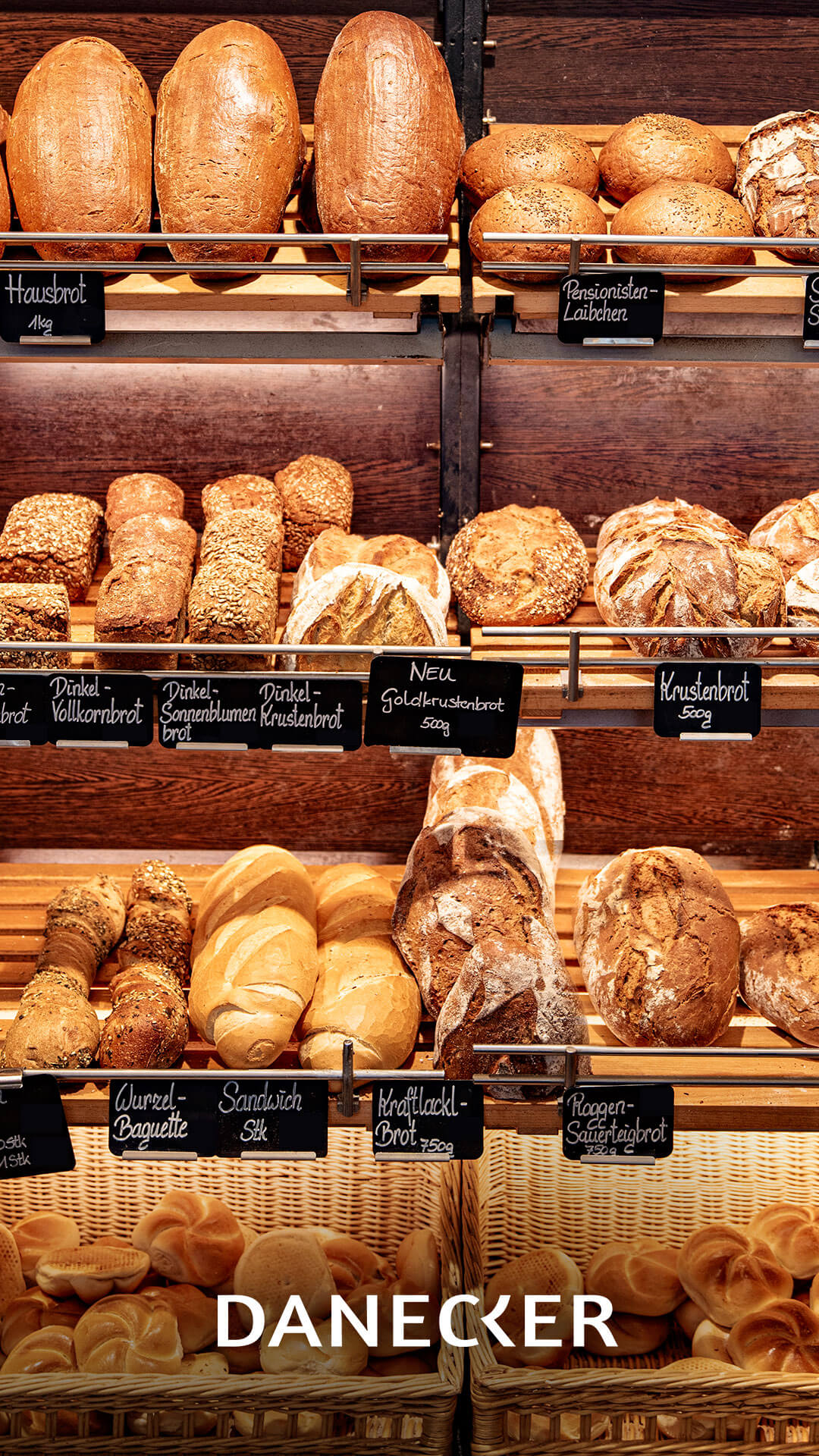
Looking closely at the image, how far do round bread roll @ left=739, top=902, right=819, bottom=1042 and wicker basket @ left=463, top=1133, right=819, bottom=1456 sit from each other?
0.23 m

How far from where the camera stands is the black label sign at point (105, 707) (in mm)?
1543

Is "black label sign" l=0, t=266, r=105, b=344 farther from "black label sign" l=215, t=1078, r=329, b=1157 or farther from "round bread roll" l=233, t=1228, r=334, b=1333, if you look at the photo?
"round bread roll" l=233, t=1228, r=334, b=1333

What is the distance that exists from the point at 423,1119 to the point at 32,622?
2.83 feet

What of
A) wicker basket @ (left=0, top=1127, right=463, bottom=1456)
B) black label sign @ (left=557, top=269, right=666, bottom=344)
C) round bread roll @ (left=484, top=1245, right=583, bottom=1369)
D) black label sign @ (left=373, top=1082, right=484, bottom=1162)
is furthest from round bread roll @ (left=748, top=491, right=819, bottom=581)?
wicker basket @ (left=0, top=1127, right=463, bottom=1456)

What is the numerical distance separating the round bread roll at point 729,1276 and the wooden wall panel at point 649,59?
6.22 feet

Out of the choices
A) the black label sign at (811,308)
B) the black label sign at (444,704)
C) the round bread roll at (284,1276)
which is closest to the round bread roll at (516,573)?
the black label sign at (444,704)

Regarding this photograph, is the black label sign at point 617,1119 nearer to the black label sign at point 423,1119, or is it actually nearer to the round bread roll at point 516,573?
the black label sign at point 423,1119

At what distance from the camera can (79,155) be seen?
167 centimetres

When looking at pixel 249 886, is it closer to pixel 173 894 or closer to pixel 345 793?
pixel 173 894

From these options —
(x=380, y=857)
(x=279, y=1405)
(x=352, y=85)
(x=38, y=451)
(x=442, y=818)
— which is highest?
(x=352, y=85)

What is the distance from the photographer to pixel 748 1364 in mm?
1716

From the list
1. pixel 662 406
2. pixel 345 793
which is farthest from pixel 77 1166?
pixel 662 406

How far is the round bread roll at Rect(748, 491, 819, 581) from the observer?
72.0 inches

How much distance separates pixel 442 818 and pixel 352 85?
1.09 metres
